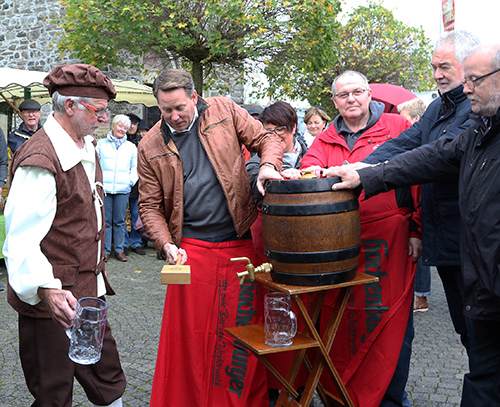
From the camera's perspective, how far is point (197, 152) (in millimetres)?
3180

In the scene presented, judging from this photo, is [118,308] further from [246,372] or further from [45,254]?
[45,254]

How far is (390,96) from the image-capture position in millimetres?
8523

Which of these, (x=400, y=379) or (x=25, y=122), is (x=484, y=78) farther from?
(x=25, y=122)

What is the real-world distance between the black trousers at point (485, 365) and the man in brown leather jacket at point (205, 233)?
126 cm

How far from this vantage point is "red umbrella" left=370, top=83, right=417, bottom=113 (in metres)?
8.38

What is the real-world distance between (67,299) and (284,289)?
98cm

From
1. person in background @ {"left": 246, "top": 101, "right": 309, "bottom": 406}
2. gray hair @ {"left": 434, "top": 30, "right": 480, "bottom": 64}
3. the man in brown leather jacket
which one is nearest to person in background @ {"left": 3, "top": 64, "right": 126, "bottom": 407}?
the man in brown leather jacket

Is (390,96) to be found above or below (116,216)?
above

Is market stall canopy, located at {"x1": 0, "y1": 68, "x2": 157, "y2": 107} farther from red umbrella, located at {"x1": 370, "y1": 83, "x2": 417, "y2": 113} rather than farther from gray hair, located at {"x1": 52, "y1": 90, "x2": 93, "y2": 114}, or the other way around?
gray hair, located at {"x1": 52, "y1": 90, "x2": 93, "y2": 114}

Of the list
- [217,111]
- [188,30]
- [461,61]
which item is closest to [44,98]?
[188,30]

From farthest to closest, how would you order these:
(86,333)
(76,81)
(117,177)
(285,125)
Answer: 1. (117,177)
2. (285,125)
3. (76,81)
4. (86,333)

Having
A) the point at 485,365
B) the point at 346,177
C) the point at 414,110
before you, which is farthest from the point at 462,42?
the point at 414,110

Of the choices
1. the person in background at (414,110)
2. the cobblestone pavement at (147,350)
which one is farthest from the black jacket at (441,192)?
the person in background at (414,110)

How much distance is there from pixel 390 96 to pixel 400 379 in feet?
19.6
